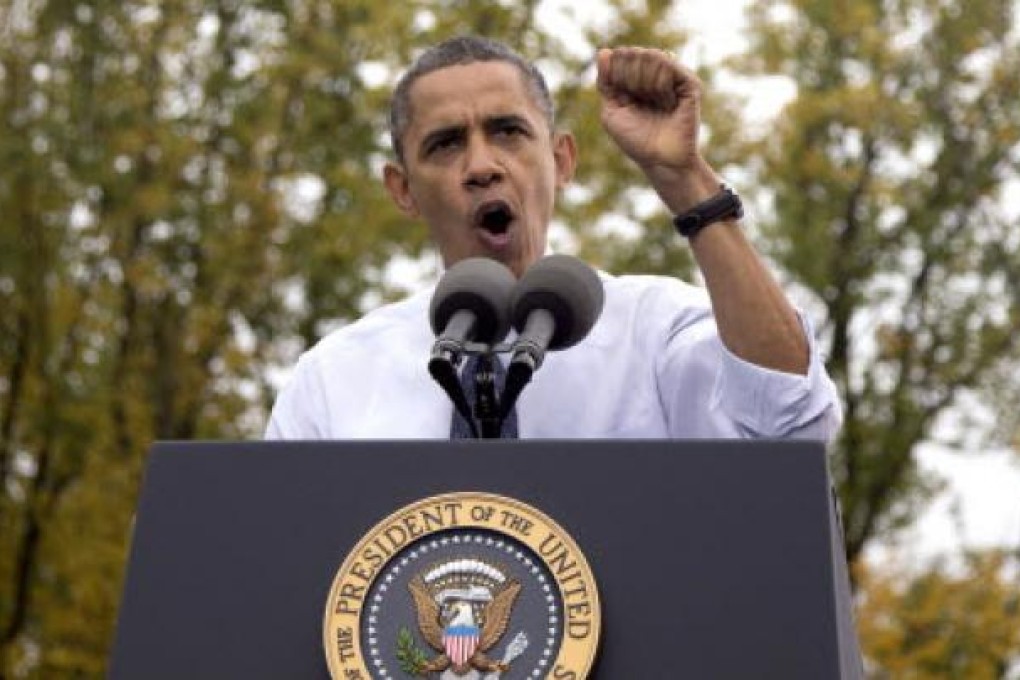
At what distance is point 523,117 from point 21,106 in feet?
32.9

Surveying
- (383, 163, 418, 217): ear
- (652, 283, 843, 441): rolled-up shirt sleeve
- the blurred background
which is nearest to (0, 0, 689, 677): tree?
the blurred background

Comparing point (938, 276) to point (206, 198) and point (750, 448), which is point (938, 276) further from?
point (750, 448)

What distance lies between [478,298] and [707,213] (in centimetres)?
42

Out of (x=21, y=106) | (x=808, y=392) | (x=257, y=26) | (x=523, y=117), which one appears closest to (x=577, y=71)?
(x=257, y=26)

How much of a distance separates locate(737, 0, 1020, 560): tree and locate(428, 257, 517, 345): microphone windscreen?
10.8m

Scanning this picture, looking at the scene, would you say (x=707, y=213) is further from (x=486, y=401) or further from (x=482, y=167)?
(x=482, y=167)

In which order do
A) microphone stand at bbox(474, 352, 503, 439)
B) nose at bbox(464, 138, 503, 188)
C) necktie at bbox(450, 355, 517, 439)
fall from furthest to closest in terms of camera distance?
nose at bbox(464, 138, 503, 188), necktie at bbox(450, 355, 517, 439), microphone stand at bbox(474, 352, 503, 439)

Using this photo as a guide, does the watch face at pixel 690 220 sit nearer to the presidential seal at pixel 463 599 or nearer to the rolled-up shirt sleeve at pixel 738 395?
the rolled-up shirt sleeve at pixel 738 395

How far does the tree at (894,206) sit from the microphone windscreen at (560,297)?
10.8m

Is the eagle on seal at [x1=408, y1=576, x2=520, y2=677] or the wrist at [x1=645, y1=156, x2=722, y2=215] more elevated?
the wrist at [x1=645, y1=156, x2=722, y2=215]

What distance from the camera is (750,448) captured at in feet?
8.95

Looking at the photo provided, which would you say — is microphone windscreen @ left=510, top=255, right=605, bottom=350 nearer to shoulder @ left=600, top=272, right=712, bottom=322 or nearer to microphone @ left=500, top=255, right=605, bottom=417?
microphone @ left=500, top=255, right=605, bottom=417

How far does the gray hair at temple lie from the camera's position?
13.5 feet

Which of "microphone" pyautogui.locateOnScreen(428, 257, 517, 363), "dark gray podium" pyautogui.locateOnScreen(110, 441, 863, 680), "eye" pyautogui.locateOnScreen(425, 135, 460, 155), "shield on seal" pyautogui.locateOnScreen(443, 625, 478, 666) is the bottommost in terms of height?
"shield on seal" pyautogui.locateOnScreen(443, 625, 478, 666)
